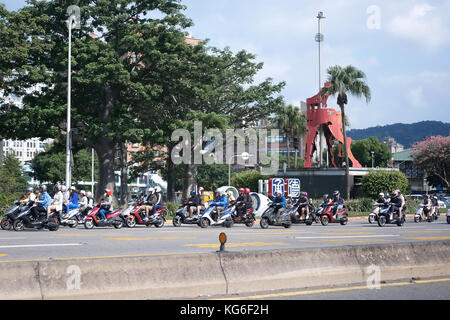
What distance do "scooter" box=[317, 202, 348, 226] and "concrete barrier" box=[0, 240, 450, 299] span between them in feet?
54.2

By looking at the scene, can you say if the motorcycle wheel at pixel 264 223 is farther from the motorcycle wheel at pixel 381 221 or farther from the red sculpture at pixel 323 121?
the red sculpture at pixel 323 121

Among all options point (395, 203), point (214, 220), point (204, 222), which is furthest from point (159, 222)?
point (395, 203)

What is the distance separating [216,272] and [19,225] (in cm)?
1428

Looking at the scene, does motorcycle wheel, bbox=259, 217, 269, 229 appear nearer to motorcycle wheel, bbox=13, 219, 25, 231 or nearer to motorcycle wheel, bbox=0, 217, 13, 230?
motorcycle wheel, bbox=13, 219, 25, 231

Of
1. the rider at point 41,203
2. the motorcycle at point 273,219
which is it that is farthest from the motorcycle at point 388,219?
the rider at point 41,203

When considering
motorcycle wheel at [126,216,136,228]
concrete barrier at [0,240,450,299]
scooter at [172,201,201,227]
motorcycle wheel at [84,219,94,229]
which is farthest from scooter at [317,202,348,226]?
concrete barrier at [0,240,450,299]

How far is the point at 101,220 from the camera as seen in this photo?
906 inches

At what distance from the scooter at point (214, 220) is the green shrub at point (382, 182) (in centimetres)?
2221

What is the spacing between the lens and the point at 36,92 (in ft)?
122

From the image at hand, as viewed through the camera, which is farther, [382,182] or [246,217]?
[382,182]

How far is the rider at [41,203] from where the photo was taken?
20498 millimetres

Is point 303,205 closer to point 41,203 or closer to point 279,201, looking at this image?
point 279,201
